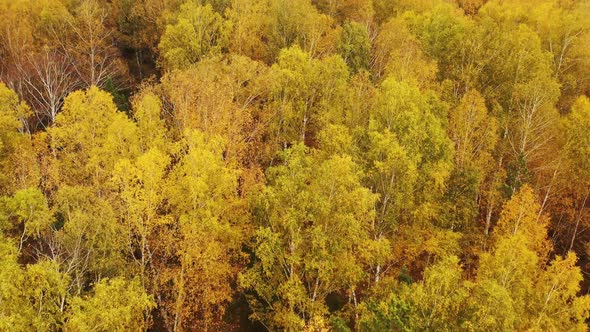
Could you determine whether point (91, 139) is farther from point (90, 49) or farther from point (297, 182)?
point (90, 49)

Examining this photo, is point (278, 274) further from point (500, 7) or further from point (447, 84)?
point (500, 7)

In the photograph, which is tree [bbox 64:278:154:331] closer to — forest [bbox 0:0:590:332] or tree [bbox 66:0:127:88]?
forest [bbox 0:0:590:332]

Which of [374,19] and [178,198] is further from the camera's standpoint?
[374,19]

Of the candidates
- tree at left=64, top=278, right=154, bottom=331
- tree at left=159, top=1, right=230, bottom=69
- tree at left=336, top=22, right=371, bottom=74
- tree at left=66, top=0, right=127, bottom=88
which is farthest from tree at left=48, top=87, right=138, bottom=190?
tree at left=336, top=22, right=371, bottom=74

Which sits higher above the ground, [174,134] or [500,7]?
[500,7]

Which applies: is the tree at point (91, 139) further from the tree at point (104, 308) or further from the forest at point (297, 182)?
the tree at point (104, 308)

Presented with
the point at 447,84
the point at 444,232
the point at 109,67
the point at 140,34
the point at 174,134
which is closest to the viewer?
the point at 444,232

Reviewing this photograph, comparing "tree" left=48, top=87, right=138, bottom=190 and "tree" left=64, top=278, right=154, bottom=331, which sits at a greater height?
"tree" left=48, top=87, right=138, bottom=190

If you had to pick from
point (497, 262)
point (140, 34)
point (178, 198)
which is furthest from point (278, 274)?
point (140, 34)

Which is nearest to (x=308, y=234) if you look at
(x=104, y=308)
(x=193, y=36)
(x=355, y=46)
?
(x=104, y=308)
